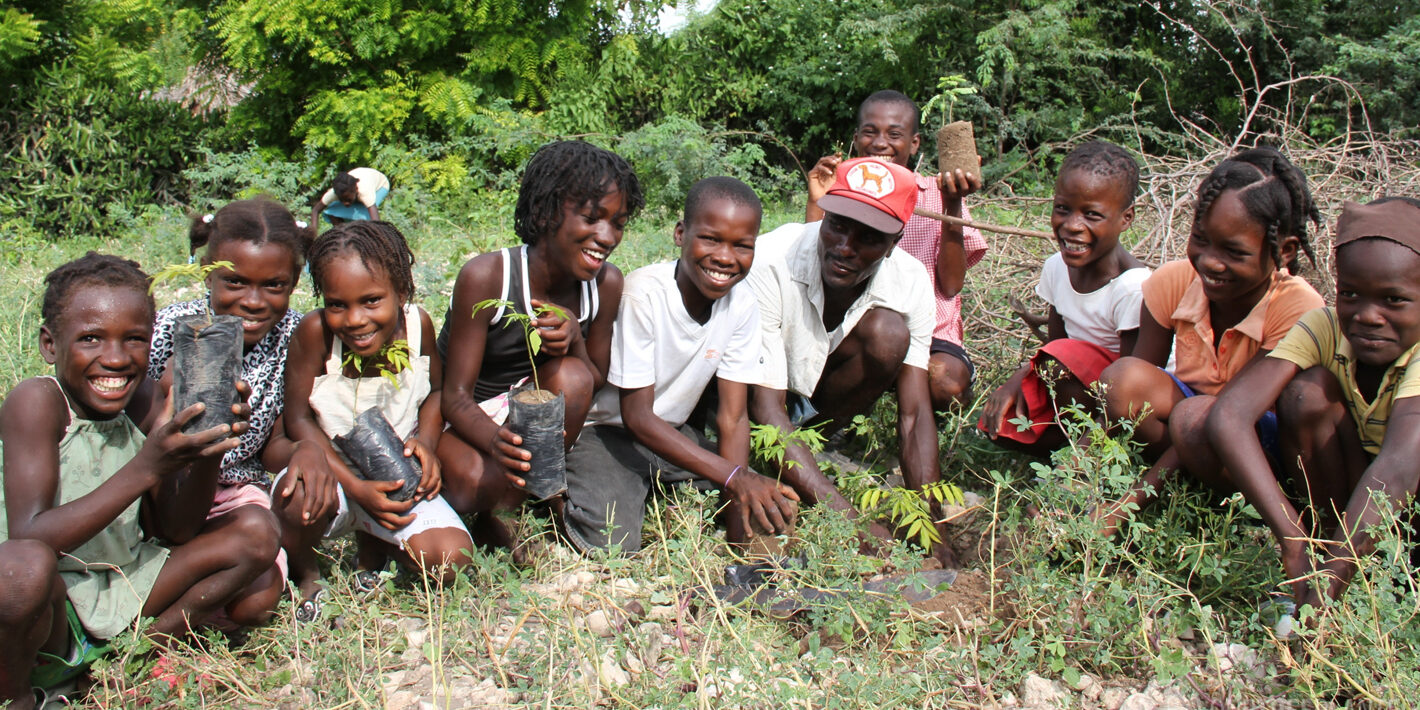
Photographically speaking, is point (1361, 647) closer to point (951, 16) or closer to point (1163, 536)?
point (1163, 536)

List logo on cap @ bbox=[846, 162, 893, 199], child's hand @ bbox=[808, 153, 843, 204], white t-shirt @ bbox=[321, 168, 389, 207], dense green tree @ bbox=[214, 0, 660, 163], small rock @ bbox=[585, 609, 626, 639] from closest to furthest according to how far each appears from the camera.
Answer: small rock @ bbox=[585, 609, 626, 639] → logo on cap @ bbox=[846, 162, 893, 199] → child's hand @ bbox=[808, 153, 843, 204] → white t-shirt @ bbox=[321, 168, 389, 207] → dense green tree @ bbox=[214, 0, 660, 163]

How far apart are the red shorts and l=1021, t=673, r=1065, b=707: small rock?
1.08 meters

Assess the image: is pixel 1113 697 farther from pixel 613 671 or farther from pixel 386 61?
pixel 386 61

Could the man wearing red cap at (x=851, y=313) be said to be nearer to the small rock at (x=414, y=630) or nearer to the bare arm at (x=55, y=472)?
the small rock at (x=414, y=630)

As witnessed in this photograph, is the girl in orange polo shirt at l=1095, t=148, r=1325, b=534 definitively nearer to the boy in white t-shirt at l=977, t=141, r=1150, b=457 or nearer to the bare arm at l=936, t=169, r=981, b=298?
the boy in white t-shirt at l=977, t=141, r=1150, b=457

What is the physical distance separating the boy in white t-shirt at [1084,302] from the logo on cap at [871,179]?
681mm

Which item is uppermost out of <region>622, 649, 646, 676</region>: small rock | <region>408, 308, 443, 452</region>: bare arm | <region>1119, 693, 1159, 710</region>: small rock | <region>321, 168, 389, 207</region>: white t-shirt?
<region>321, 168, 389, 207</region>: white t-shirt

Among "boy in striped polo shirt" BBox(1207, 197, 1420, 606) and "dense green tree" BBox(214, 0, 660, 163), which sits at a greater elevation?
"dense green tree" BBox(214, 0, 660, 163)

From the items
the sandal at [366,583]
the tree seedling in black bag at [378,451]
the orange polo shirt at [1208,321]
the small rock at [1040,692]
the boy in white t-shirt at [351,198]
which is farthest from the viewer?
the boy in white t-shirt at [351,198]

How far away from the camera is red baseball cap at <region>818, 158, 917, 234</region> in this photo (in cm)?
324

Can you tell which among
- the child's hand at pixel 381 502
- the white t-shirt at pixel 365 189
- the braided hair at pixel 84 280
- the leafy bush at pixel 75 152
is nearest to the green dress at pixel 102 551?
the braided hair at pixel 84 280

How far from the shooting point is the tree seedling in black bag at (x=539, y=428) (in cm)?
272

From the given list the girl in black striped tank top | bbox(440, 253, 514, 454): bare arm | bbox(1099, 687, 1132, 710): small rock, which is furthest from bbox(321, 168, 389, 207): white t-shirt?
bbox(1099, 687, 1132, 710): small rock

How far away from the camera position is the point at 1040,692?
2344 mm
